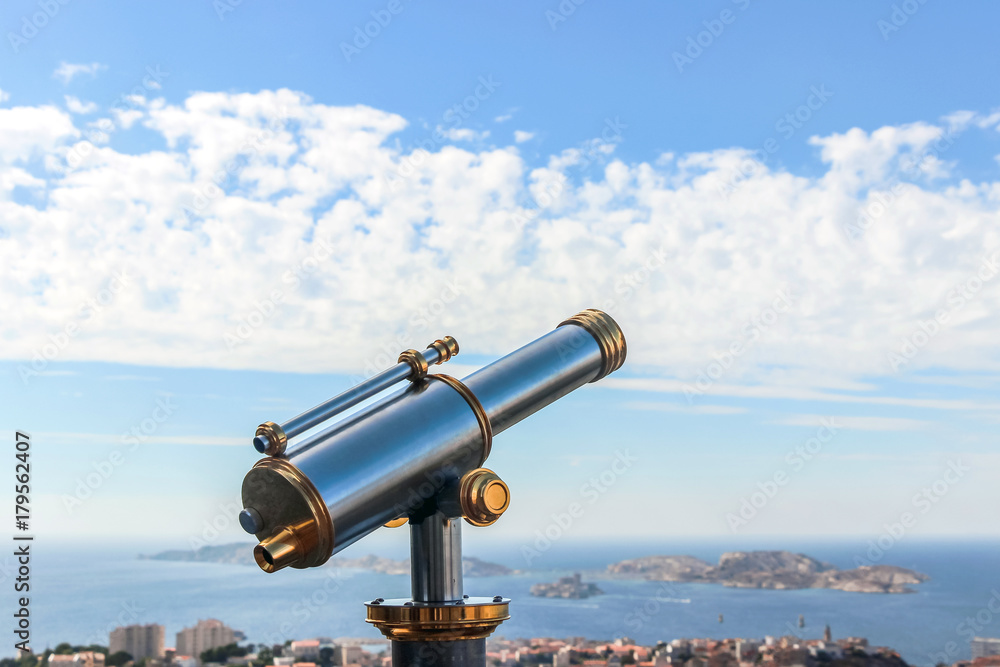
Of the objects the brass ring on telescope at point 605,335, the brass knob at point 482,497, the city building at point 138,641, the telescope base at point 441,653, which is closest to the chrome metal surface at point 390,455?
the brass knob at point 482,497

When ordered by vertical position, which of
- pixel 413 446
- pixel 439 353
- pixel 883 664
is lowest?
pixel 883 664

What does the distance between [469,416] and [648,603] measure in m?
5.46

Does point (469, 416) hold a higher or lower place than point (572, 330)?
lower

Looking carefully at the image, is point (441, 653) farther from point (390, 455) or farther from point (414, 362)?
point (414, 362)

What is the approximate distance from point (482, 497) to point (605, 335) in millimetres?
841

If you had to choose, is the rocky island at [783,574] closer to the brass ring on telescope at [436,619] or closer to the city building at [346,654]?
the city building at [346,654]

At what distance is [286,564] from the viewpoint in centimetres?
199

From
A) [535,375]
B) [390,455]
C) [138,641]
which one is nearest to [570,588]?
[138,641]

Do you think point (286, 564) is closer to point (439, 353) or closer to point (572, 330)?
point (439, 353)

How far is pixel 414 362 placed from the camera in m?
2.38

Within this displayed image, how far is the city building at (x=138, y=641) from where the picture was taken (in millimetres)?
5594

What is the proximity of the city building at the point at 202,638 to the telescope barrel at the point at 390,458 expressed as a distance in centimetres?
402

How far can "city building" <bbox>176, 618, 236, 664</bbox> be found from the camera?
19.2ft

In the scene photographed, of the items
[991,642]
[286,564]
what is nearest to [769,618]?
[991,642]
